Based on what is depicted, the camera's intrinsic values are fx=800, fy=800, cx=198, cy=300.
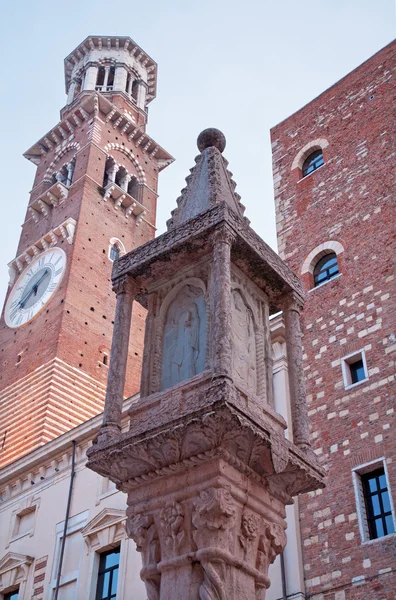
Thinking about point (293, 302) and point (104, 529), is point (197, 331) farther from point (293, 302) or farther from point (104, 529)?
point (104, 529)

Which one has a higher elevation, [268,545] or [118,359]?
[118,359]

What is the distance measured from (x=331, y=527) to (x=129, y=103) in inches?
1115

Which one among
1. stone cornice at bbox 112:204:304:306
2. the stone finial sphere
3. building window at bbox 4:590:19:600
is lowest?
stone cornice at bbox 112:204:304:306

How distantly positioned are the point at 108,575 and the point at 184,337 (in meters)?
8.37

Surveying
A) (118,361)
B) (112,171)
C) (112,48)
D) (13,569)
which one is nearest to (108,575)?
(13,569)

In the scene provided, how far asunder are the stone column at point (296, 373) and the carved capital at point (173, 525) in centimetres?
133

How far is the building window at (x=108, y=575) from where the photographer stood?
1376 cm

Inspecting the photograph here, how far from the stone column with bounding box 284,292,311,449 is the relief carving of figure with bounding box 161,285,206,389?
95 cm

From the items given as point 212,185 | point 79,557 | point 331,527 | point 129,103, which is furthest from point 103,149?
point 212,185

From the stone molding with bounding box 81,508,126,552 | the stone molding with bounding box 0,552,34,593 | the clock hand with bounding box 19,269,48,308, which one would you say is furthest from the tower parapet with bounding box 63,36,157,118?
the stone molding with bounding box 81,508,126,552

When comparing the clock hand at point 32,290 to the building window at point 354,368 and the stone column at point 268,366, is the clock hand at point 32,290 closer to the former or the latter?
the building window at point 354,368

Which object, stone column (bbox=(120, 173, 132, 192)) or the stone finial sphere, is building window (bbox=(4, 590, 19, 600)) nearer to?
the stone finial sphere

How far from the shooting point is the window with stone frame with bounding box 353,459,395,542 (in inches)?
449

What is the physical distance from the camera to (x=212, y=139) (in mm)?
8469
